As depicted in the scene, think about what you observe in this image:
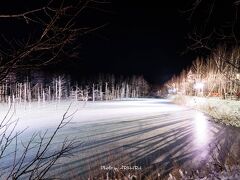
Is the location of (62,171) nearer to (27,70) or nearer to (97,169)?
(97,169)

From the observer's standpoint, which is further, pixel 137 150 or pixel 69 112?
pixel 69 112

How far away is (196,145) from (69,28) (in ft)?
37.1

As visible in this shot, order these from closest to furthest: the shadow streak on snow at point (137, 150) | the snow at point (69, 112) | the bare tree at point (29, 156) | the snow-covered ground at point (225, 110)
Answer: the bare tree at point (29, 156)
the shadow streak on snow at point (137, 150)
the snow-covered ground at point (225, 110)
the snow at point (69, 112)

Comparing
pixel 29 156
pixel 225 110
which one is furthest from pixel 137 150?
pixel 225 110

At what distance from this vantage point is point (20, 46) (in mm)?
1893

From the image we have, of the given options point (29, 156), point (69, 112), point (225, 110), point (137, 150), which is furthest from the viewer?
point (69, 112)

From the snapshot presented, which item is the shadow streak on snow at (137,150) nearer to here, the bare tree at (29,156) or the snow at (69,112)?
the bare tree at (29,156)

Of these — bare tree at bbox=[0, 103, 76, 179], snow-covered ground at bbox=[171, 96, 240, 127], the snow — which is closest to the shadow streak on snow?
bare tree at bbox=[0, 103, 76, 179]

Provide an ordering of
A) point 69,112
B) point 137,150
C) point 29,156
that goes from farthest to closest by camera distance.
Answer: point 69,112 < point 137,150 < point 29,156

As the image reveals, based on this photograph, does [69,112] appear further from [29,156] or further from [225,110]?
[29,156]

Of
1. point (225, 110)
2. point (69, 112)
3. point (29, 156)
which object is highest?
point (225, 110)

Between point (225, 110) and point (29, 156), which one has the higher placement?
point (225, 110)

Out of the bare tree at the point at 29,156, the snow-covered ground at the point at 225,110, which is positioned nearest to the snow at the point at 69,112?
the bare tree at the point at 29,156

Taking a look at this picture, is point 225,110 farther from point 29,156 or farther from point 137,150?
point 29,156
